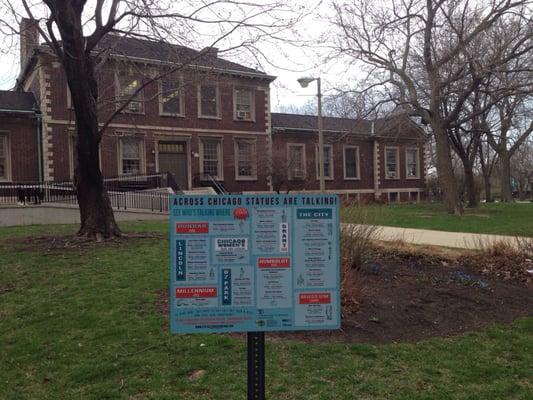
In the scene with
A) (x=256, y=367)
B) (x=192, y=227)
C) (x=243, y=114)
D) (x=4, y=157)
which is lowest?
(x=256, y=367)

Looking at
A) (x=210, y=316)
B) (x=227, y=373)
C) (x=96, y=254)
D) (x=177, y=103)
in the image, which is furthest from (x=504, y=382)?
(x=177, y=103)

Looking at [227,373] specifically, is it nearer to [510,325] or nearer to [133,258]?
[510,325]

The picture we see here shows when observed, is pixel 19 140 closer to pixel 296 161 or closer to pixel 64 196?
pixel 64 196

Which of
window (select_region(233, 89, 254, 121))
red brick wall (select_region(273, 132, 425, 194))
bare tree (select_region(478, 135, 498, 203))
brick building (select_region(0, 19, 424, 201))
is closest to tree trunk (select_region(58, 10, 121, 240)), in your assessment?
brick building (select_region(0, 19, 424, 201))

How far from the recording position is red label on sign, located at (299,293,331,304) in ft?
9.82

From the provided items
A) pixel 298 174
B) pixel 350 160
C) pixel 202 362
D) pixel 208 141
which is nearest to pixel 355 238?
pixel 202 362

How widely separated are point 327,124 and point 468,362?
34476mm

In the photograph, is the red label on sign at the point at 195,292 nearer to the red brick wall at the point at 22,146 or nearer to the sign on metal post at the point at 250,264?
Answer: the sign on metal post at the point at 250,264

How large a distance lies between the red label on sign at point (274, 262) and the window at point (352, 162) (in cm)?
3631

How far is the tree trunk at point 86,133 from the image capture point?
444 inches

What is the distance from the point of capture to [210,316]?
2914 millimetres

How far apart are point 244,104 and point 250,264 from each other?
30.4 m

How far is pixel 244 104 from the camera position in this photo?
3262 centimetres

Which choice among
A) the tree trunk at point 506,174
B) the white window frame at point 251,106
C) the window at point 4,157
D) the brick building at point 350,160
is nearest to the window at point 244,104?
the white window frame at point 251,106
